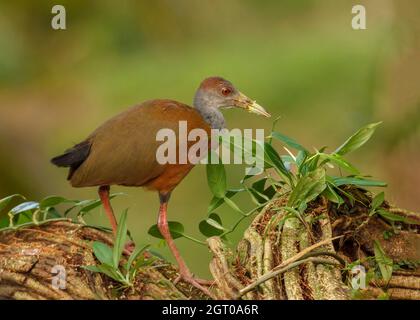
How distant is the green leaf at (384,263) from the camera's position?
74.8 inches

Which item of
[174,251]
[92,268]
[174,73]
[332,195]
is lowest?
[174,251]

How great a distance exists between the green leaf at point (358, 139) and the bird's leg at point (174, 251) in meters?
0.50

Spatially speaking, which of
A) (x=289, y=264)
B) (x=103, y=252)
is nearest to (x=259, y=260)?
(x=289, y=264)

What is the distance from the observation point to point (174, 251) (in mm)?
2287

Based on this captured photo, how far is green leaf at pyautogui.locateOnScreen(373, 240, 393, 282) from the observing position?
1.90 meters

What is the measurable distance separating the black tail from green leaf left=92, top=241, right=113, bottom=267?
48 cm

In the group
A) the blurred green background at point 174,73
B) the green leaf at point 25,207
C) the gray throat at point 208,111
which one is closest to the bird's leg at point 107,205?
Result: the green leaf at point 25,207

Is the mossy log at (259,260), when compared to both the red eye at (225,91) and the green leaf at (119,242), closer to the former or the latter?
the green leaf at (119,242)

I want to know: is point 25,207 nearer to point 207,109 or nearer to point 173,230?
point 173,230

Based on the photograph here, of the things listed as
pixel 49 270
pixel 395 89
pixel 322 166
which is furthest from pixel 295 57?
pixel 49 270

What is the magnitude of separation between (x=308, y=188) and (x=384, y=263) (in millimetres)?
257

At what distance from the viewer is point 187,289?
1936 millimetres

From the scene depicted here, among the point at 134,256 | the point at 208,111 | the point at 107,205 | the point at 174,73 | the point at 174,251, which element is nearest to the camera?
the point at 134,256

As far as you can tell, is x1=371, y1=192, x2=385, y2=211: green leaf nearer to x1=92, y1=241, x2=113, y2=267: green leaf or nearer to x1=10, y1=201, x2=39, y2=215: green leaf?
x1=92, y1=241, x2=113, y2=267: green leaf
